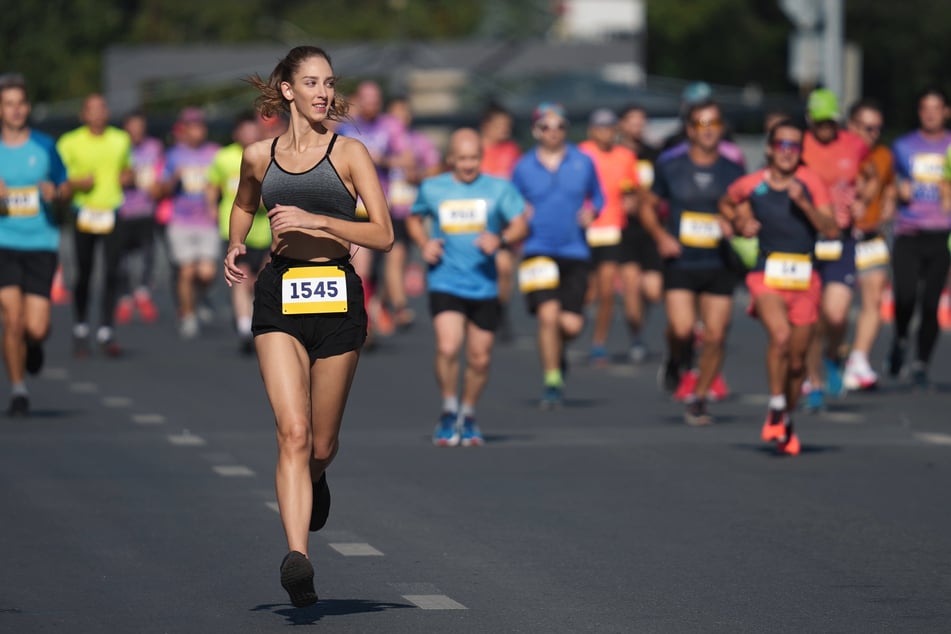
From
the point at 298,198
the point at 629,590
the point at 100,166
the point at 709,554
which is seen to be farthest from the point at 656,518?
the point at 100,166

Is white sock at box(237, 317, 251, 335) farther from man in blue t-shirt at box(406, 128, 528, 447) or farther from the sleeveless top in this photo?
the sleeveless top

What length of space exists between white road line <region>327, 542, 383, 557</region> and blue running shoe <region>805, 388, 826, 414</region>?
6261 mm

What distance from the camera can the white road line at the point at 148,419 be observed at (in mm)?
14883

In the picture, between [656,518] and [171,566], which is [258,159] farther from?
[656,518]

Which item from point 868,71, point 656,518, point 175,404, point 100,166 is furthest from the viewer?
point 868,71

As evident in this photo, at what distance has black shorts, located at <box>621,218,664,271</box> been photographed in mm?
20141

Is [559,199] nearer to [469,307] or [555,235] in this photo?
[555,235]

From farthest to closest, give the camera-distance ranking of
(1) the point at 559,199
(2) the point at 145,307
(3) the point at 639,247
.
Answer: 1. (2) the point at 145,307
2. (3) the point at 639,247
3. (1) the point at 559,199

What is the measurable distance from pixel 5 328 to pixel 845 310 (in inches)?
218

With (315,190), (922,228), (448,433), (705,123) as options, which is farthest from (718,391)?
(315,190)

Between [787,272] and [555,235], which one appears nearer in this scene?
[787,272]

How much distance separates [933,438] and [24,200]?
19.0 feet

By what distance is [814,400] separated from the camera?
1555 centimetres

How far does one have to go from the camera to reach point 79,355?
2009 cm
